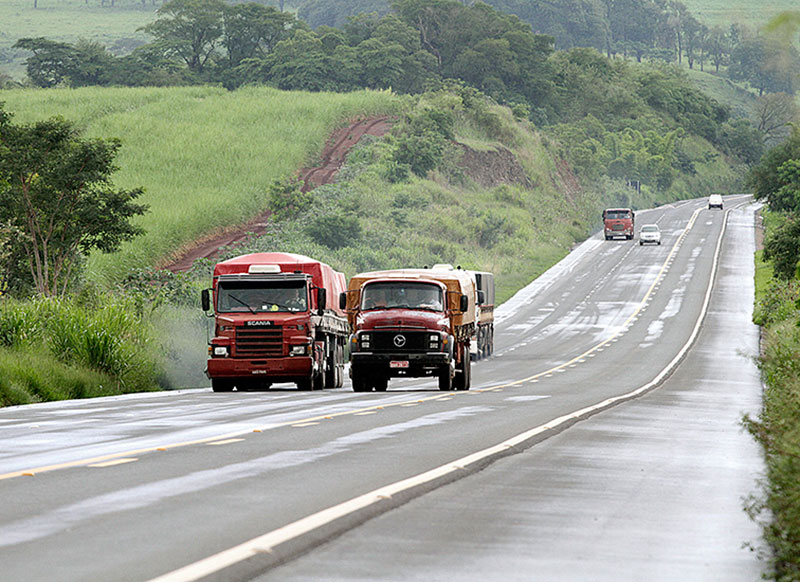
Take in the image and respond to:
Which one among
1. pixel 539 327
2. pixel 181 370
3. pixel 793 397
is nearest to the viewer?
pixel 793 397

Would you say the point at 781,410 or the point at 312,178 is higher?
the point at 312,178

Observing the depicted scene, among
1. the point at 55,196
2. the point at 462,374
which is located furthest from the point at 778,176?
the point at 462,374

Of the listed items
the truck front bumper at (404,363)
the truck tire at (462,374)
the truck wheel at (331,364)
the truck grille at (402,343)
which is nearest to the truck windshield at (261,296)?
the truck wheel at (331,364)

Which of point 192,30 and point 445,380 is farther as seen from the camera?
point 192,30

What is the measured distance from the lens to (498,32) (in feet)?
468

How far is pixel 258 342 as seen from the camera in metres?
29.1

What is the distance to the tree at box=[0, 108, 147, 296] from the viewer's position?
4066 cm

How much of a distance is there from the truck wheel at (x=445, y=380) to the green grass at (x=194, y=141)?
31169 millimetres

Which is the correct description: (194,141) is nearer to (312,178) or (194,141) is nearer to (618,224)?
(312,178)

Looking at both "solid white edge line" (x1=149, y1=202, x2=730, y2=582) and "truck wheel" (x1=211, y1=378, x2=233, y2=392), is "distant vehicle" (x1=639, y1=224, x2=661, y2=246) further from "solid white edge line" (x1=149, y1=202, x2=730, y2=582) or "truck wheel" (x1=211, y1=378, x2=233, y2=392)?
"solid white edge line" (x1=149, y1=202, x2=730, y2=582)

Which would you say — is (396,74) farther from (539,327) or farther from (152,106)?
(539,327)

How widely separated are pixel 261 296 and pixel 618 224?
70964 millimetres

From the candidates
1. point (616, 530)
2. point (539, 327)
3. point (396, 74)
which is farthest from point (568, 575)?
point (396, 74)

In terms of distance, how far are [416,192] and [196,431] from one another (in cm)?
7566
